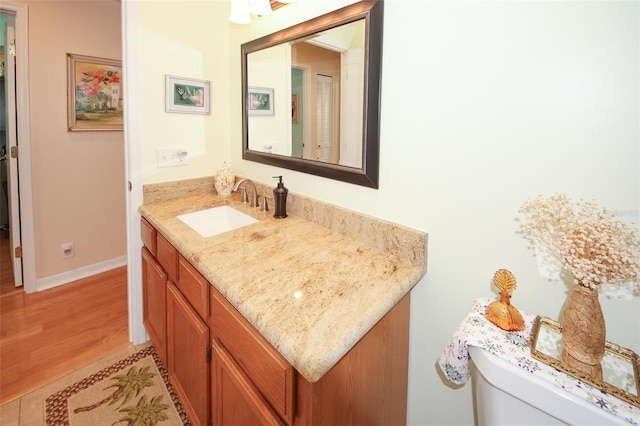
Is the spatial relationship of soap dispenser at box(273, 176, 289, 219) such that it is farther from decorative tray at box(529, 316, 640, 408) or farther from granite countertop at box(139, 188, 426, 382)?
decorative tray at box(529, 316, 640, 408)

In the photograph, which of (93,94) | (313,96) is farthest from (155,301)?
(93,94)

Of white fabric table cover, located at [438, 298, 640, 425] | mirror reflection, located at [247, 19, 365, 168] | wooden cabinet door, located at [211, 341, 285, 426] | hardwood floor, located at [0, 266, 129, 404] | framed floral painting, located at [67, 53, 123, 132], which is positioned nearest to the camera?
white fabric table cover, located at [438, 298, 640, 425]

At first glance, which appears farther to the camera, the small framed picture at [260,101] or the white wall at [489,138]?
the small framed picture at [260,101]

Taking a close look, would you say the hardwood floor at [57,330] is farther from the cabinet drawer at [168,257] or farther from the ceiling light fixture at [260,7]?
the ceiling light fixture at [260,7]

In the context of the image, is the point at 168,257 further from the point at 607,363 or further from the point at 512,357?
the point at 607,363

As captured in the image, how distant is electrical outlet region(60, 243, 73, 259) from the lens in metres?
2.66

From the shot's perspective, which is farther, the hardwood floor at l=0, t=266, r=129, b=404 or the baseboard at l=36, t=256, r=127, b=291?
the baseboard at l=36, t=256, r=127, b=291

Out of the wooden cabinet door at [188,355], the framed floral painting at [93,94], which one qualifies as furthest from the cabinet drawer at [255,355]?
the framed floral painting at [93,94]

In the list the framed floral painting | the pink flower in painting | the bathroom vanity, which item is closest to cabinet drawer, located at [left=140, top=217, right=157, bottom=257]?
the bathroom vanity

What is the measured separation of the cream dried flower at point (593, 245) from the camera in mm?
613

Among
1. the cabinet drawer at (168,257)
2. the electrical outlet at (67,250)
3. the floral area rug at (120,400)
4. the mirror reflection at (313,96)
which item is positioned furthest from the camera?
the electrical outlet at (67,250)

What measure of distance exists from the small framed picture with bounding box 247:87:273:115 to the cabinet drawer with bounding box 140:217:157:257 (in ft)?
2.73

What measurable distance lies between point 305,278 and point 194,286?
1.53ft

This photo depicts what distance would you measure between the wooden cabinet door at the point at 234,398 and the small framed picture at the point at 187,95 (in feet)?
4.57
